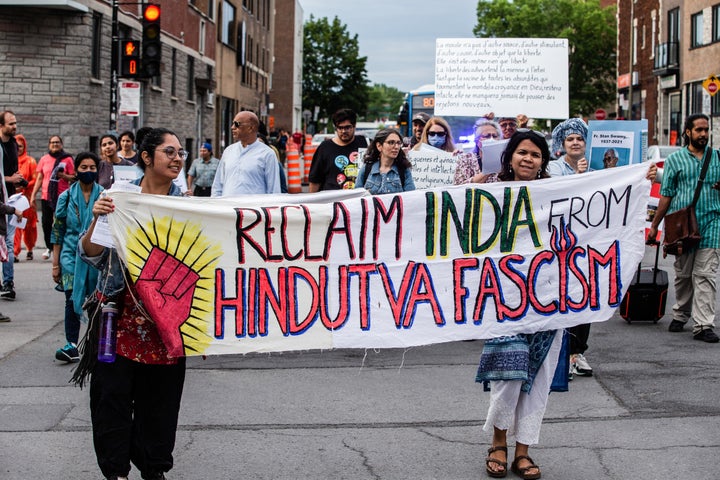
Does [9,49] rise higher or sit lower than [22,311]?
higher

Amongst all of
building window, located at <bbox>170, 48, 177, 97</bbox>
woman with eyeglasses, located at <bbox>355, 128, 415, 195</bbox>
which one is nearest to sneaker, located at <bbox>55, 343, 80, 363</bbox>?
woman with eyeglasses, located at <bbox>355, 128, 415, 195</bbox>

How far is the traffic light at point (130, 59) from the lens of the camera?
754 inches

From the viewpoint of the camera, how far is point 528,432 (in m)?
5.64

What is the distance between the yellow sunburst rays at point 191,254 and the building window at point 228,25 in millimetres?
43573

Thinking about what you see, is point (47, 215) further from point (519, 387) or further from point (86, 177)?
point (519, 387)

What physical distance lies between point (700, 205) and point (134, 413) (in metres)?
6.37

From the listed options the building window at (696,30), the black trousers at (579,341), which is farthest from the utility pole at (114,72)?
the building window at (696,30)

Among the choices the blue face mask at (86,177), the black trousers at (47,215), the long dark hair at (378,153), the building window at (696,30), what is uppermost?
the building window at (696,30)

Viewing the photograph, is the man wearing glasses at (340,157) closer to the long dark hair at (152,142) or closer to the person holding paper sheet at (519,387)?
the person holding paper sheet at (519,387)

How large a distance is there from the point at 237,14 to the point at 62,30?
1129 inches

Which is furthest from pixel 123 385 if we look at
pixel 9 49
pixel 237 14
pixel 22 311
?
pixel 237 14

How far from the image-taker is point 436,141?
1102 centimetres

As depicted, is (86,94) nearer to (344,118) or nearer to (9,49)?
(9,49)

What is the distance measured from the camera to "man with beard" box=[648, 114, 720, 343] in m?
9.83
